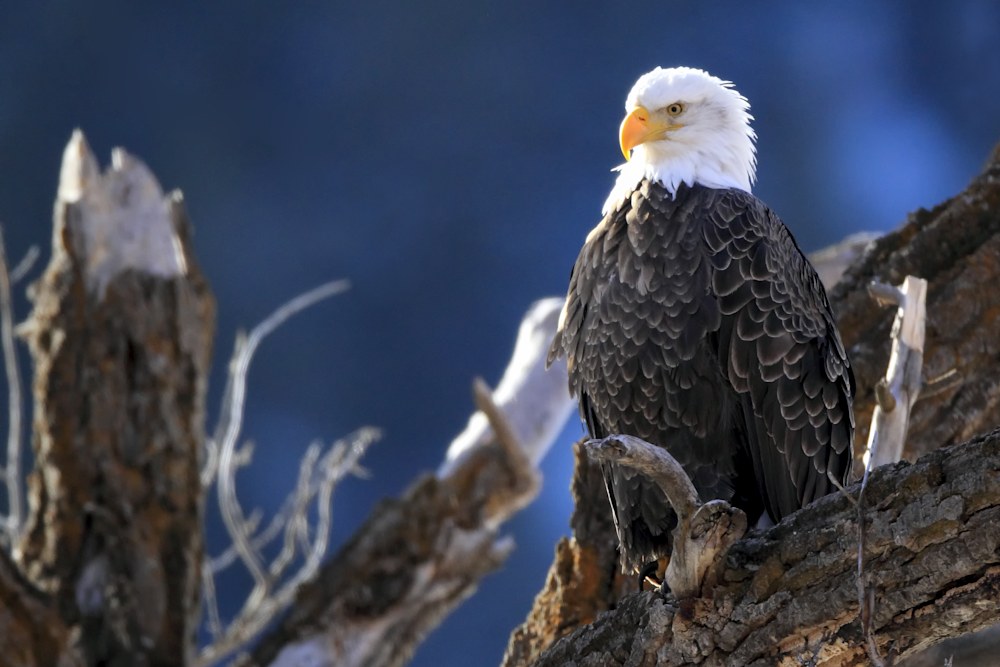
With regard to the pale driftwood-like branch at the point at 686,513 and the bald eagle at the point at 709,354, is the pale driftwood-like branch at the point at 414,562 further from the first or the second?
the pale driftwood-like branch at the point at 686,513

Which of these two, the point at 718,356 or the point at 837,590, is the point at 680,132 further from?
the point at 837,590

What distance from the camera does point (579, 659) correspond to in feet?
9.28

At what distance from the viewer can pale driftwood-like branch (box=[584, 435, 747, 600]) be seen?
94.8 inches

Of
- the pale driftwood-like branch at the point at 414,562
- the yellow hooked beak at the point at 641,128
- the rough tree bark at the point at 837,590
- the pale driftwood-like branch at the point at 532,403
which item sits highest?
the pale driftwood-like branch at the point at 532,403

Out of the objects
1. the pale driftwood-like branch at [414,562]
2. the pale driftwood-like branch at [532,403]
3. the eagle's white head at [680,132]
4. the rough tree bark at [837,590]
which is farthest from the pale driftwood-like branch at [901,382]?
the pale driftwood-like branch at [532,403]

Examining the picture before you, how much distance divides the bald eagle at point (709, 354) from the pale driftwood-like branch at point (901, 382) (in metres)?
0.12

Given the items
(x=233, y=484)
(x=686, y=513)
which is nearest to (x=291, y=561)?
(x=233, y=484)

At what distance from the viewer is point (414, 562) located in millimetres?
5543

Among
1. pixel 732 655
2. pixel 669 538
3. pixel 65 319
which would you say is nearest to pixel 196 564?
pixel 65 319

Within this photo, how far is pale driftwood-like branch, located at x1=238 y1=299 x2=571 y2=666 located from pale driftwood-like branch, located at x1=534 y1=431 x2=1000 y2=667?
2898 mm

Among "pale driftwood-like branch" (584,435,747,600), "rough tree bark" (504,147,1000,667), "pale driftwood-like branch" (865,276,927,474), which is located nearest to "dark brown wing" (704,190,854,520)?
"pale driftwood-like branch" (865,276,927,474)

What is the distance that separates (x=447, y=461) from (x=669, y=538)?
2574mm

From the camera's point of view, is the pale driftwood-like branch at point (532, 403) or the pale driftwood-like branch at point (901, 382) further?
the pale driftwood-like branch at point (532, 403)

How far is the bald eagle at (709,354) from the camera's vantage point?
3537mm
